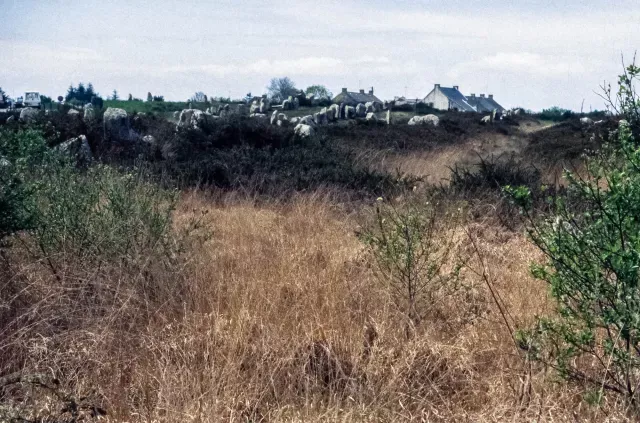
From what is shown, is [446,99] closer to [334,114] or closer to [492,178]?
[334,114]

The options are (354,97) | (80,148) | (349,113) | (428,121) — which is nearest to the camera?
(80,148)

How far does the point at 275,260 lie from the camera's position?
17.6 feet

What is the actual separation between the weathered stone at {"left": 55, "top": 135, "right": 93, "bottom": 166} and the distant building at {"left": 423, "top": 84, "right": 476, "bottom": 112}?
4779 cm

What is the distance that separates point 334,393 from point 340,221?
425 cm

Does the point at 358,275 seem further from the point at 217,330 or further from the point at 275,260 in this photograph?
the point at 217,330

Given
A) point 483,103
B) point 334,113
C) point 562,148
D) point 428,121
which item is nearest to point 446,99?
point 483,103

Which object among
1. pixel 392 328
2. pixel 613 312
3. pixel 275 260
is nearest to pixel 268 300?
pixel 392 328

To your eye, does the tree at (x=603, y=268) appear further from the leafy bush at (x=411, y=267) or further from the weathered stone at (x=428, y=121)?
the weathered stone at (x=428, y=121)

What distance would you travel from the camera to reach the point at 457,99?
60125 mm

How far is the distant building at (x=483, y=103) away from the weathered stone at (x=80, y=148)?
50.9 m

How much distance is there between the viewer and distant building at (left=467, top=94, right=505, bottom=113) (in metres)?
Answer: 61.5

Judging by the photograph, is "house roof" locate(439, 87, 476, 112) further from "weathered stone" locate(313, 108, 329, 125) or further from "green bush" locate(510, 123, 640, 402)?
"green bush" locate(510, 123, 640, 402)

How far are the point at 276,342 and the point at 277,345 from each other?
0.04 m

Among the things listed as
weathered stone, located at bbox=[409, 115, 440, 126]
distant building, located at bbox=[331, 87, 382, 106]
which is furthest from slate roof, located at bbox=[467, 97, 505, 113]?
weathered stone, located at bbox=[409, 115, 440, 126]
